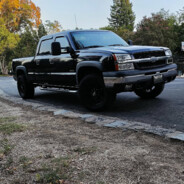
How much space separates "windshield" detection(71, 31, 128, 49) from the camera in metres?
6.41

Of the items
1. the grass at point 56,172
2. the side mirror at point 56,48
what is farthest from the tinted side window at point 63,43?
the grass at point 56,172

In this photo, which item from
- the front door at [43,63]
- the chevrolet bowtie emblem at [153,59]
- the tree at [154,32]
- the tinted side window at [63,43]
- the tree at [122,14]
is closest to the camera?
the chevrolet bowtie emblem at [153,59]

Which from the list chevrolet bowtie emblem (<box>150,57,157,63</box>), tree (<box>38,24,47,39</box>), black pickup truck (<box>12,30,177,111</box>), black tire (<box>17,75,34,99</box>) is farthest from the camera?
A: tree (<box>38,24,47,39</box>)

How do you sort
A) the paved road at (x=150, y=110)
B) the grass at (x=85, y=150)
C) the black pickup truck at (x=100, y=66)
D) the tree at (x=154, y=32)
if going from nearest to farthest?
the grass at (x=85, y=150) < the paved road at (x=150, y=110) < the black pickup truck at (x=100, y=66) < the tree at (x=154, y=32)

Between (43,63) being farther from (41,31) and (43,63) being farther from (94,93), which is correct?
(41,31)

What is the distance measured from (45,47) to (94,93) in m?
2.62

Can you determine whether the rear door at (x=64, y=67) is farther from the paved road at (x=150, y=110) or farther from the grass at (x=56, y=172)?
the grass at (x=56, y=172)

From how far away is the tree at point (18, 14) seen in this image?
44125 millimetres

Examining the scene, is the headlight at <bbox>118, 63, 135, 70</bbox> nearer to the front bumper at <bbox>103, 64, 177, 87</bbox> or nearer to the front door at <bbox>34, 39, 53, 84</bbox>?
the front bumper at <bbox>103, 64, 177, 87</bbox>

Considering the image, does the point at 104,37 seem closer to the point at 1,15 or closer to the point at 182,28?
A: the point at 182,28

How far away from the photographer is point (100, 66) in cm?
546

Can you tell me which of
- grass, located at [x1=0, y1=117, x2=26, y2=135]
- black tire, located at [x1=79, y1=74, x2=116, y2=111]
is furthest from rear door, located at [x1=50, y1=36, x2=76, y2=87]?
grass, located at [x1=0, y1=117, x2=26, y2=135]

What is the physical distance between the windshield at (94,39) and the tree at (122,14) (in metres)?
64.2

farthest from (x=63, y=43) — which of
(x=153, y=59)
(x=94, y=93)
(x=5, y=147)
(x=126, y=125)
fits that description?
(x=5, y=147)
